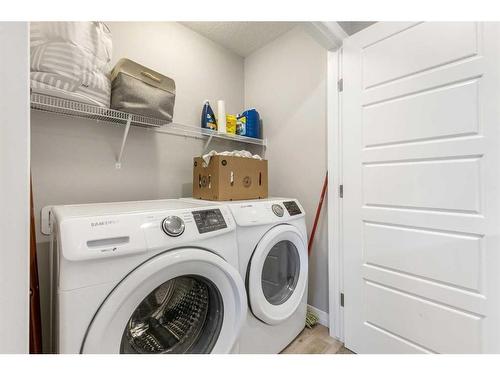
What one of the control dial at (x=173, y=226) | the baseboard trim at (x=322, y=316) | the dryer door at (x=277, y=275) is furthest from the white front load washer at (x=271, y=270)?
the control dial at (x=173, y=226)

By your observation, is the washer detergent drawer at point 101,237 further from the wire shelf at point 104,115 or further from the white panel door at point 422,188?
the white panel door at point 422,188

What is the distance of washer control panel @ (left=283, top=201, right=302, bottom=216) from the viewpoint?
1478 millimetres

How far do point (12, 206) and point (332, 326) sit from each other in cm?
178

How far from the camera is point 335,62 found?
154cm

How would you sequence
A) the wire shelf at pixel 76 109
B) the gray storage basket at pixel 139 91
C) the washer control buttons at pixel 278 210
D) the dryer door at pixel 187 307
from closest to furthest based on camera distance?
the dryer door at pixel 187 307
the wire shelf at pixel 76 109
the gray storage basket at pixel 139 91
the washer control buttons at pixel 278 210

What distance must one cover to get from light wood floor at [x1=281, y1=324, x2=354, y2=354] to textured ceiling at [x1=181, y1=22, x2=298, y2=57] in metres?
2.40

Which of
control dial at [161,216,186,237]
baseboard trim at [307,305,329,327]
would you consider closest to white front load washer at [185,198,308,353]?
baseboard trim at [307,305,329,327]

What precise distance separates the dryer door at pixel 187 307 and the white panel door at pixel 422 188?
830 millimetres

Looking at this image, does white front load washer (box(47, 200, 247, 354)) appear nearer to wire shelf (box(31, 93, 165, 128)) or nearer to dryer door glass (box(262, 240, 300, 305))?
dryer door glass (box(262, 240, 300, 305))

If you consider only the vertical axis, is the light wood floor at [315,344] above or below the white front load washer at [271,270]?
below

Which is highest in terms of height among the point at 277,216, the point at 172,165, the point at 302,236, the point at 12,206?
the point at 172,165

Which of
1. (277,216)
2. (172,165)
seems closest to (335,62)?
(277,216)

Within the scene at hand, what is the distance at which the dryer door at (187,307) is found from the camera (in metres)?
0.86
